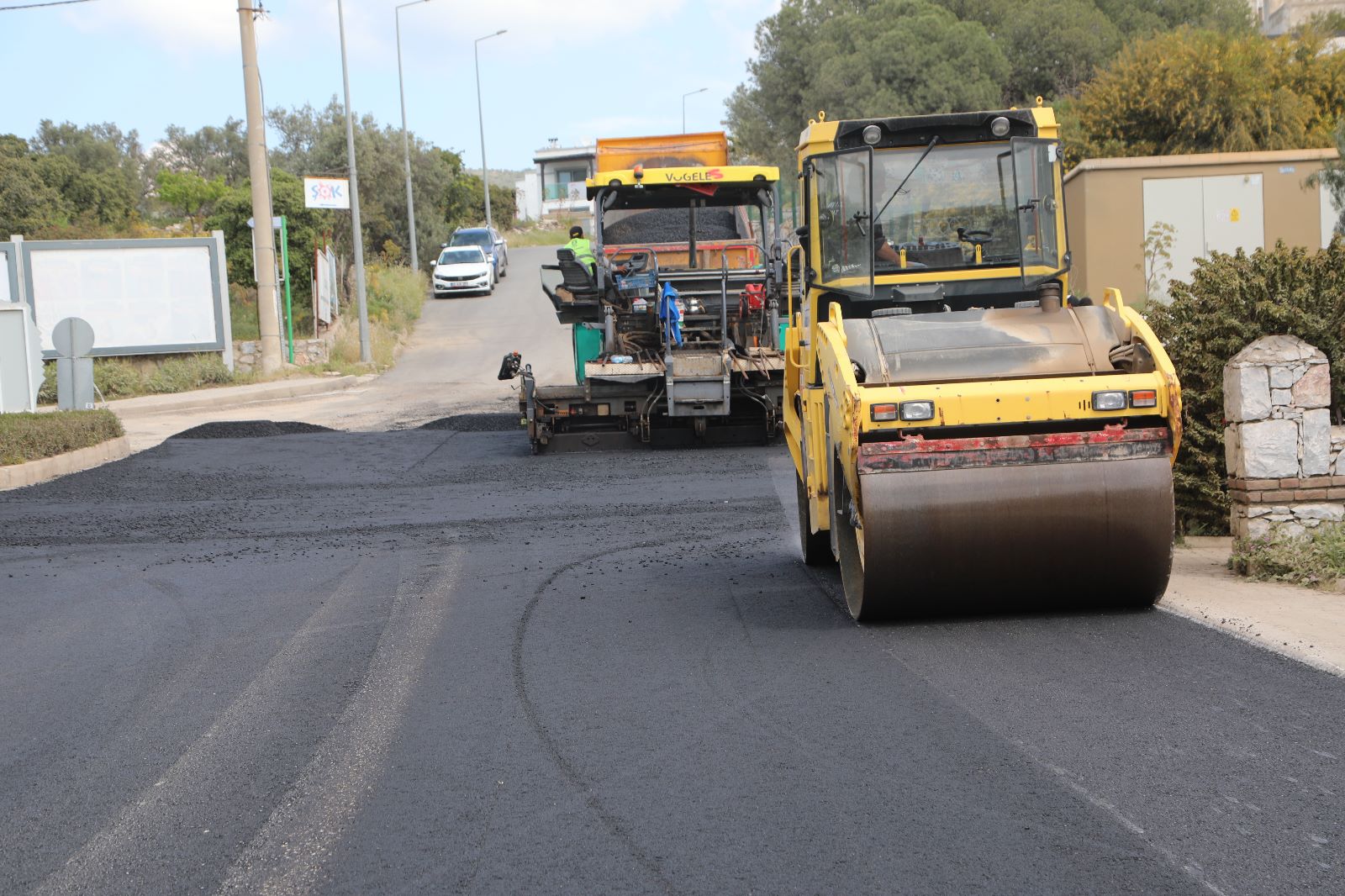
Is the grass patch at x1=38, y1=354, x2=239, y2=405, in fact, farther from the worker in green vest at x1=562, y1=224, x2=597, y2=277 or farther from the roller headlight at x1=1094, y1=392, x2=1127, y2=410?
the roller headlight at x1=1094, y1=392, x2=1127, y2=410

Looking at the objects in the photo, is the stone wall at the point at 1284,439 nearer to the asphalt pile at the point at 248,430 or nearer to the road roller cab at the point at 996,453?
the road roller cab at the point at 996,453

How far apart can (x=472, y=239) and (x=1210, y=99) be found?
23.8 metres

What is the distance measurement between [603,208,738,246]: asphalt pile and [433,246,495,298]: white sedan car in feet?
82.6

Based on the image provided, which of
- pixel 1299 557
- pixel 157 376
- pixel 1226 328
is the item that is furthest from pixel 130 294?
pixel 1299 557

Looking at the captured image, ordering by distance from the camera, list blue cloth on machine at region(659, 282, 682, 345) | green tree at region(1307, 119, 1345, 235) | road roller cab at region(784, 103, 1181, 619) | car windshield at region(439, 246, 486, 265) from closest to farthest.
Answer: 1. road roller cab at region(784, 103, 1181, 619)
2. blue cloth on machine at region(659, 282, 682, 345)
3. green tree at region(1307, 119, 1345, 235)
4. car windshield at region(439, 246, 486, 265)

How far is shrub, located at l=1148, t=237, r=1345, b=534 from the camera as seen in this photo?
29.8 feet

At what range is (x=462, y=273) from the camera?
41.5 meters

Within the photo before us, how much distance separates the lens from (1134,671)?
19.1 ft

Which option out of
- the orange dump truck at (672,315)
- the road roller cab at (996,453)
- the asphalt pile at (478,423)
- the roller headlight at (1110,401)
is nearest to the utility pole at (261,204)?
the asphalt pile at (478,423)

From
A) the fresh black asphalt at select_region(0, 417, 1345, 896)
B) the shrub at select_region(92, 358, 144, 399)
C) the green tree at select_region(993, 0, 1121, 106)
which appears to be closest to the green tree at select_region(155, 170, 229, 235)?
the shrub at select_region(92, 358, 144, 399)

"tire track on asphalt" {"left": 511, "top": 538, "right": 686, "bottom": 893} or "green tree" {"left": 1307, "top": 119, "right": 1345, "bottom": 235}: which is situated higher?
"green tree" {"left": 1307, "top": 119, "right": 1345, "bottom": 235}

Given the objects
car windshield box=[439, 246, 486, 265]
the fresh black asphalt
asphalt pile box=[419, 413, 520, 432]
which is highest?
car windshield box=[439, 246, 486, 265]

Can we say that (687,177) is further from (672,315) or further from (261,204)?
(261,204)

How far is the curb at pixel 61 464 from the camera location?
47.5 ft
